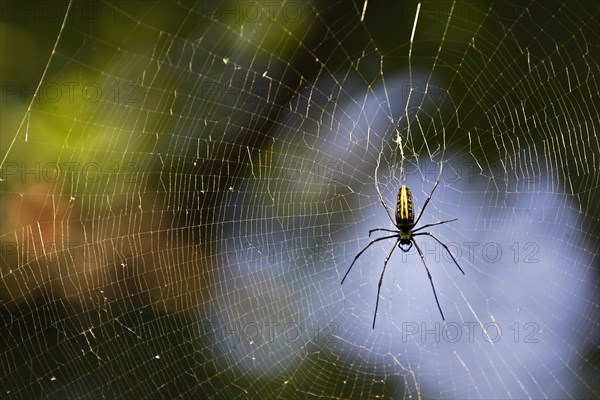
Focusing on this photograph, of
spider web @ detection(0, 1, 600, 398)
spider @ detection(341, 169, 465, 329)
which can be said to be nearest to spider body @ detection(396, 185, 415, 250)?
spider @ detection(341, 169, 465, 329)

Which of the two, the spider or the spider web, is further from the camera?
the spider

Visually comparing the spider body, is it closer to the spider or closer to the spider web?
the spider

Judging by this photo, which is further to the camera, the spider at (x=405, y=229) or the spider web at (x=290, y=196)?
the spider at (x=405, y=229)

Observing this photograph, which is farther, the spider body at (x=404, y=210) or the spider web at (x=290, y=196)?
the spider body at (x=404, y=210)

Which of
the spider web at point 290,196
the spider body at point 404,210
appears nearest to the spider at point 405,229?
the spider body at point 404,210

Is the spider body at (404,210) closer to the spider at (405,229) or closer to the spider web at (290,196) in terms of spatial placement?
the spider at (405,229)

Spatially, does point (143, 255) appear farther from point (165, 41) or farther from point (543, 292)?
point (543, 292)

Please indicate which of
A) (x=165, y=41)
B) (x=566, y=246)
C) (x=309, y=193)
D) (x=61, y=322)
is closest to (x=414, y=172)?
(x=309, y=193)

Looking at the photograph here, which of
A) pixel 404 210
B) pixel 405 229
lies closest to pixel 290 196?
pixel 405 229
